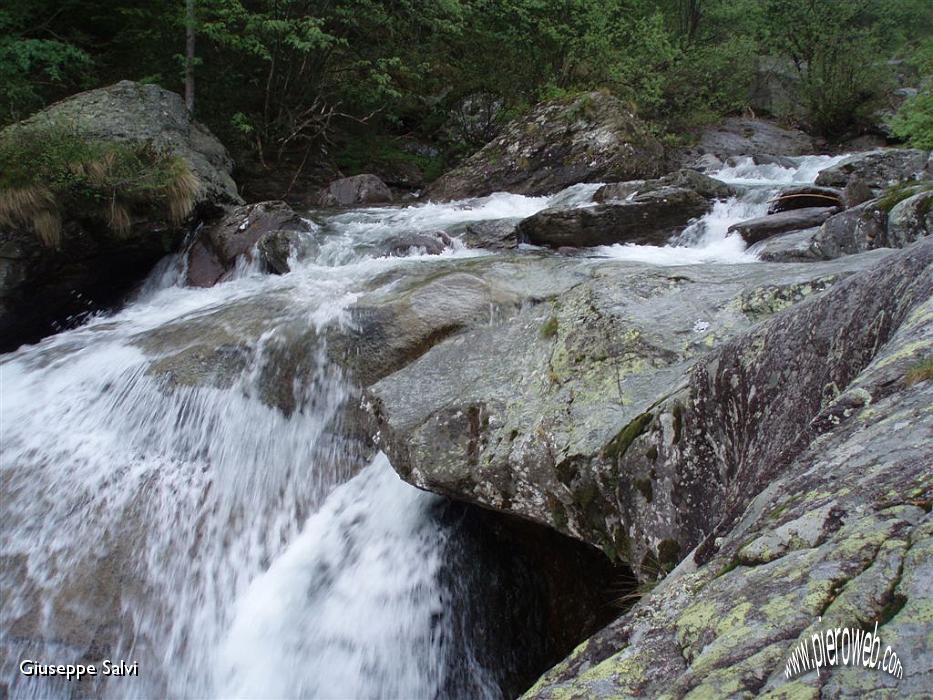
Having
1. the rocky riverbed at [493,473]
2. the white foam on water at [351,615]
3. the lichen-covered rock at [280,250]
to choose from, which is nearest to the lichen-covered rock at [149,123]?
the lichen-covered rock at [280,250]

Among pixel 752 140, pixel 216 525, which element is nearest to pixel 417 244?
pixel 216 525

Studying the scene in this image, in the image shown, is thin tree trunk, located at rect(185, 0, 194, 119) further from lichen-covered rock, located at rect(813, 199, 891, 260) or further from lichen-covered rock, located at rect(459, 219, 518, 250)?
lichen-covered rock, located at rect(813, 199, 891, 260)

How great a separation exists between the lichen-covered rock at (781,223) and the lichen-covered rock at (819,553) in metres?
6.52

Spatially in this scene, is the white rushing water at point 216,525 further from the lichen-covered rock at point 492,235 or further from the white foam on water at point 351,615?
the lichen-covered rock at point 492,235

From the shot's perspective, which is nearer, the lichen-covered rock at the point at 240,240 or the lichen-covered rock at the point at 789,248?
the lichen-covered rock at the point at 789,248


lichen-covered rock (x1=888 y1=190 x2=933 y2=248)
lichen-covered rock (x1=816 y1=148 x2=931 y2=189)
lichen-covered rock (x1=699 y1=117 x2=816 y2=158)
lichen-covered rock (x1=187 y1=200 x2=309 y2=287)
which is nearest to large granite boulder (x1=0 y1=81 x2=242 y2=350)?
lichen-covered rock (x1=187 y1=200 x2=309 y2=287)

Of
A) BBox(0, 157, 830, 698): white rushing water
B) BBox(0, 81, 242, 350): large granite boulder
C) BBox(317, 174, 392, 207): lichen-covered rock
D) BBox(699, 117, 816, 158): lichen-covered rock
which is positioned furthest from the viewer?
BBox(699, 117, 816, 158): lichen-covered rock

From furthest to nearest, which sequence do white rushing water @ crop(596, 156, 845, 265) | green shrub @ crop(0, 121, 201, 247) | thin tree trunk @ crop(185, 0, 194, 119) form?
thin tree trunk @ crop(185, 0, 194, 119)
green shrub @ crop(0, 121, 201, 247)
white rushing water @ crop(596, 156, 845, 265)

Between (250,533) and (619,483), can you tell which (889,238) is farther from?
(250,533)

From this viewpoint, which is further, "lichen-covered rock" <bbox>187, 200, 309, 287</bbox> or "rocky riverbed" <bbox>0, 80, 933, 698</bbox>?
"lichen-covered rock" <bbox>187, 200, 309, 287</bbox>

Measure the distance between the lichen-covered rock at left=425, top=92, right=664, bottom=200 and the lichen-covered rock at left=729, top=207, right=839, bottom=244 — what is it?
205 inches

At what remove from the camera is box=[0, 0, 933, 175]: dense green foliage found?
13.5 metres

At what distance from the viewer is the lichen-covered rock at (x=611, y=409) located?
295 cm

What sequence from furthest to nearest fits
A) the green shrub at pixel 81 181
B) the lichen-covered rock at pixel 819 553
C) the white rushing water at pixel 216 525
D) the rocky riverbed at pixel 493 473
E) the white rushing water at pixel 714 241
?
1. the green shrub at pixel 81 181
2. the white rushing water at pixel 714 241
3. the white rushing water at pixel 216 525
4. the rocky riverbed at pixel 493 473
5. the lichen-covered rock at pixel 819 553
